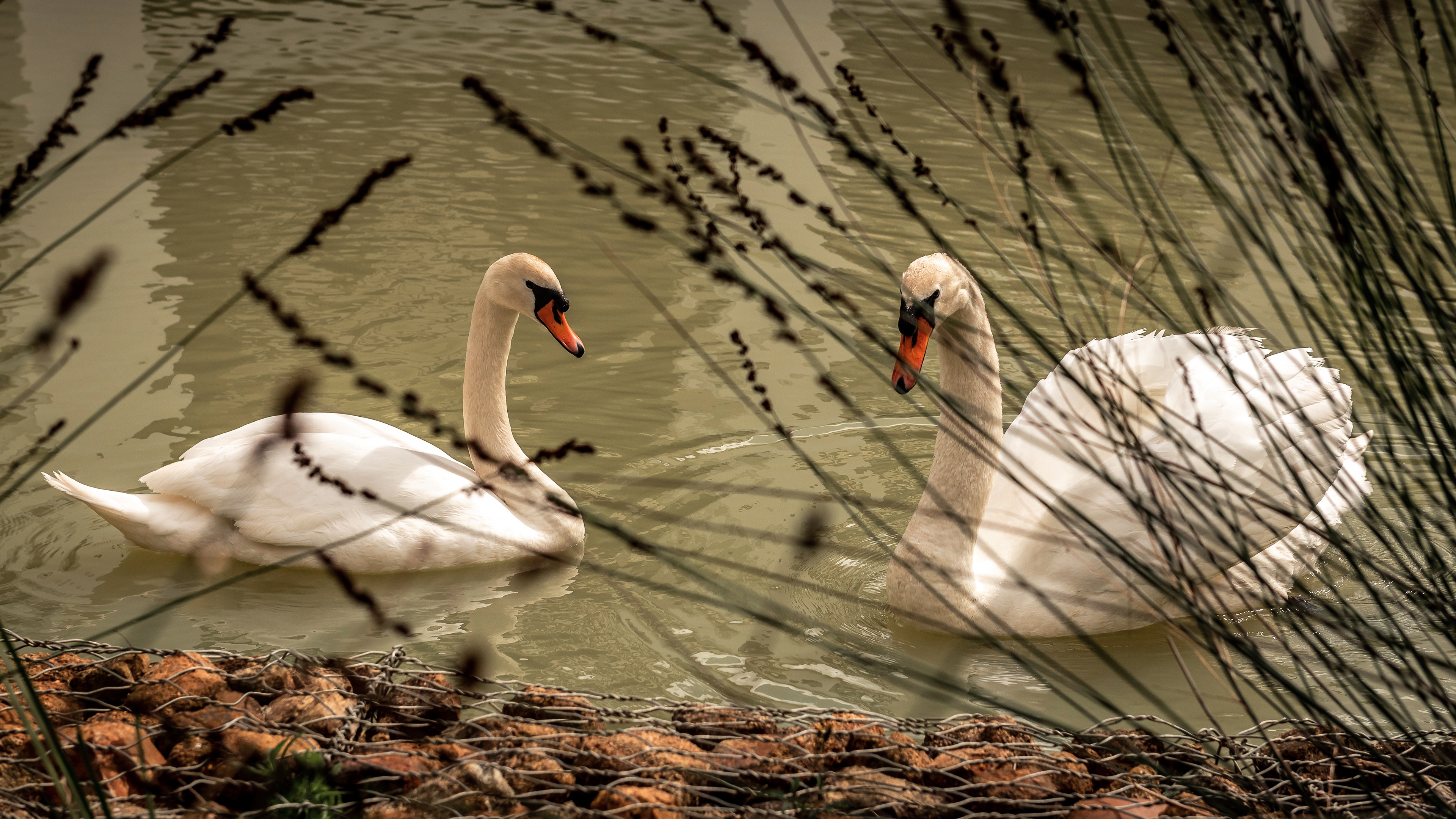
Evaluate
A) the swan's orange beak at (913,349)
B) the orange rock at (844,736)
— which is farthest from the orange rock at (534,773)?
the swan's orange beak at (913,349)

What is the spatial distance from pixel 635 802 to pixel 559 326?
7.32 ft

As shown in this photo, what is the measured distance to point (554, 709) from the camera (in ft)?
9.22

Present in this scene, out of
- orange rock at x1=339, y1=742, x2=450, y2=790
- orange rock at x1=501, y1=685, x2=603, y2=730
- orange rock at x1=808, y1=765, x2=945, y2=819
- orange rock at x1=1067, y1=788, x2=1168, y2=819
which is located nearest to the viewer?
orange rock at x1=1067, y1=788, x2=1168, y2=819

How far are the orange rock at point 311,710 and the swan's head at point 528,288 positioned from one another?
172cm

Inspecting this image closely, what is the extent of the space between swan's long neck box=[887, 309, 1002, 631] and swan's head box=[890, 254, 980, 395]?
63 mm

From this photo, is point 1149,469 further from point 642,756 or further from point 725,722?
point 642,756

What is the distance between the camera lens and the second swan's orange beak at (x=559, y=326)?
169 inches

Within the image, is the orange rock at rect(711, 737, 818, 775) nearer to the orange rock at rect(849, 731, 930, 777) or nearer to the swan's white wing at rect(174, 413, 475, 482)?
the orange rock at rect(849, 731, 930, 777)

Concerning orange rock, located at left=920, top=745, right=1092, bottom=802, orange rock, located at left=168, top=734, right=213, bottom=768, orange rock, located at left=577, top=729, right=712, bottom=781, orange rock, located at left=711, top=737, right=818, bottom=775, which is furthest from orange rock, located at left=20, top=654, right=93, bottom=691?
orange rock, located at left=920, top=745, right=1092, bottom=802

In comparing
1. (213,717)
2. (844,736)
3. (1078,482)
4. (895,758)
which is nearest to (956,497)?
(1078,482)

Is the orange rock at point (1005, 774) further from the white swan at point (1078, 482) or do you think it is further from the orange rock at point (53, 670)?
the orange rock at point (53, 670)

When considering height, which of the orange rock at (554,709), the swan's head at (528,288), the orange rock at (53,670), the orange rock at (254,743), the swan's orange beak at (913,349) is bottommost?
the orange rock at (53,670)

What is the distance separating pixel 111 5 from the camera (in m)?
11.3

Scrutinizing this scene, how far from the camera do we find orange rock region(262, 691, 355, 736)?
2.71 m
